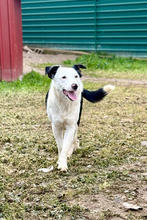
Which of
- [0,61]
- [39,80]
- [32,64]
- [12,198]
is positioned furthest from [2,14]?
[12,198]

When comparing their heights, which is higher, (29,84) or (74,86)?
(74,86)

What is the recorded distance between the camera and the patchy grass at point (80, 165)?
2.69 m


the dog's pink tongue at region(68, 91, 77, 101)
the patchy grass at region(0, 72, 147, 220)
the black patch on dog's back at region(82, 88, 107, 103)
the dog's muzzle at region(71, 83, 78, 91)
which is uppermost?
the dog's muzzle at region(71, 83, 78, 91)

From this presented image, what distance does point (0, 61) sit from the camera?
28.7 feet

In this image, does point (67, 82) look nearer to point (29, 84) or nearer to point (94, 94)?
point (94, 94)

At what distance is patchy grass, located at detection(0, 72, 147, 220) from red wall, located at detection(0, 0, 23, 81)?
222 cm

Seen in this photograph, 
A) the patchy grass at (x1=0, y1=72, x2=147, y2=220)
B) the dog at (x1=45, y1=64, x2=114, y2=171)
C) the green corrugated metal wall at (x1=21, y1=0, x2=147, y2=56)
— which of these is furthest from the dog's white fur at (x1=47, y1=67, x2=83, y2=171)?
the green corrugated metal wall at (x1=21, y1=0, x2=147, y2=56)

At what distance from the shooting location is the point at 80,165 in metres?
3.75

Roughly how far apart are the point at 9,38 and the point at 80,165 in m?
5.73

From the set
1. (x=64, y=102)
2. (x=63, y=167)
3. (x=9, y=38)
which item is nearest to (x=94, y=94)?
(x=64, y=102)

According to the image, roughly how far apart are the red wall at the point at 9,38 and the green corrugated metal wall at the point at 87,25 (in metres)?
5.14

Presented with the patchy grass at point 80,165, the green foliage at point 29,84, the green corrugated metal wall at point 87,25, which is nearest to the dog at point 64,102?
the patchy grass at point 80,165

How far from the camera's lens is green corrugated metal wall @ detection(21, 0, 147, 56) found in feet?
42.2

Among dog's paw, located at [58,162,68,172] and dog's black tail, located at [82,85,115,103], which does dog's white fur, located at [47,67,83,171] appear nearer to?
dog's paw, located at [58,162,68,172]
